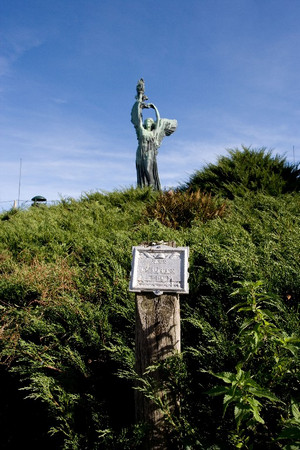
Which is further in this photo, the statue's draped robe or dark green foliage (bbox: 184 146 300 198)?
the statue's draped robe

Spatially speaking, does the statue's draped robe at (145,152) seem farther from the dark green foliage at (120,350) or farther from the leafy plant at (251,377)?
the leafy plant at (251,377)

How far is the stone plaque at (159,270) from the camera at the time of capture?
2236 mm

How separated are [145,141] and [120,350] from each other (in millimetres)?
9392

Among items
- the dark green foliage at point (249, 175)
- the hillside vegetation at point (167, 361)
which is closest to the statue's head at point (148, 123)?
the dark green foliage at point (249, 175)

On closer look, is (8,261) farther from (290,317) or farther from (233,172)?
(233,172)

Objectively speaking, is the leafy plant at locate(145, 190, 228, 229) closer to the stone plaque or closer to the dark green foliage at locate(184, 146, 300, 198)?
the dark green foliage at locate(184, 146, 300, 198)

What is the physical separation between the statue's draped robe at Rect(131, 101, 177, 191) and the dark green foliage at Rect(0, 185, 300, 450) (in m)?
6.71

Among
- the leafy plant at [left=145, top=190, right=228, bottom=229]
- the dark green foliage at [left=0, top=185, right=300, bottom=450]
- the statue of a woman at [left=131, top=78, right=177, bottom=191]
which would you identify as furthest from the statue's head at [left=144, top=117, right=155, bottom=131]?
the dark green foliage at [left=0, top=185, right=300, bottom=450]

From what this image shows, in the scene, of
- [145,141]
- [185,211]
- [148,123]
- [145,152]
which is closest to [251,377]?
[185,211]

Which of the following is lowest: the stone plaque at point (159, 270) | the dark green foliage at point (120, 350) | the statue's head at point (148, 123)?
the dark green foliage at point (120, 350)

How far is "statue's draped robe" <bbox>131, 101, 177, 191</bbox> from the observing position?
11102mm

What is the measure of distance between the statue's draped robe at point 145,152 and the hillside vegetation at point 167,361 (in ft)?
21.4

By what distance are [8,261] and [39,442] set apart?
8.63 feet

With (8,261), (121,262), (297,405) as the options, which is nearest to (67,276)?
(121,262)
